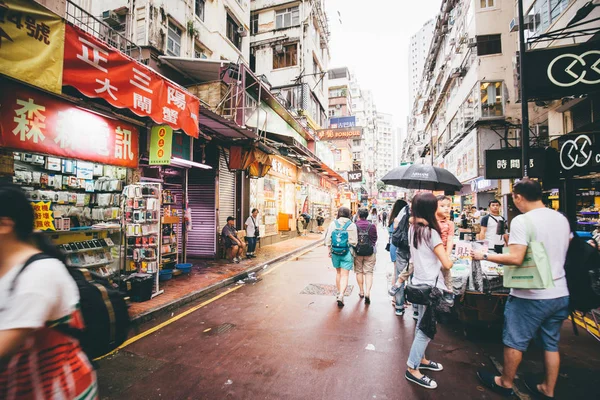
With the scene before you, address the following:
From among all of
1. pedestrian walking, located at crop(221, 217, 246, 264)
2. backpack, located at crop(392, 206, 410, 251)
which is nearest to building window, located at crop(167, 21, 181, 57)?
pedestrian walking, located at crop(221, 217, 246, 264)

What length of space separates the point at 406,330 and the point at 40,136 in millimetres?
6901

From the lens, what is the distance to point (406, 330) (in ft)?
15.0

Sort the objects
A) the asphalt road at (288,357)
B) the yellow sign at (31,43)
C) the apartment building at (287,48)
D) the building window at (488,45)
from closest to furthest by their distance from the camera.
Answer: the asphalt road at (288,357) → the yellow sign at (31,43) → the building window at (488,45) → the apartment building at (287,48)

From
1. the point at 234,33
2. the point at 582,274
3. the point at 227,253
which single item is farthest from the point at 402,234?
the point at 234,33

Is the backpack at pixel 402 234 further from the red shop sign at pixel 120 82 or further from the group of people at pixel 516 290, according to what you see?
the red shop sign at pixel 120 82

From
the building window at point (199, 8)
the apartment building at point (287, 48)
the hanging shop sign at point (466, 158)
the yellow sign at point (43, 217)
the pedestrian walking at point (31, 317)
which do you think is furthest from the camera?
the apartment building at point (287, 48)

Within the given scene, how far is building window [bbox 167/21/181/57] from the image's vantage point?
10.8 m

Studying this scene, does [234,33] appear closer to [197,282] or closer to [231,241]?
[231,241]

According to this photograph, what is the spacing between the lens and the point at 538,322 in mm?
2740

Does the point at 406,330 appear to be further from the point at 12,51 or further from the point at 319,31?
the point at 319,31

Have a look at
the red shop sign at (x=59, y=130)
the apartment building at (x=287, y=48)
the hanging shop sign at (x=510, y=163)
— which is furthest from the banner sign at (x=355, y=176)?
the red shop sign at (x=59, y=130)

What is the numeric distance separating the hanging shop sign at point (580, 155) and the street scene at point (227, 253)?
3 centimetres

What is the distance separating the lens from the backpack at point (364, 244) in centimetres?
584

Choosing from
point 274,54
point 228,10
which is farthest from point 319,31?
point 228,10
